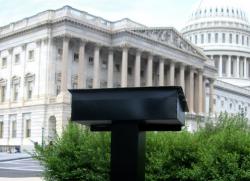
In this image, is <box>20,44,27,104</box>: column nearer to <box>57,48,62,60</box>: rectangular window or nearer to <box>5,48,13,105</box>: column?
<box>5,48,13,105</box>: column

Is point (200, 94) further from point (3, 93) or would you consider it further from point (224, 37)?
point (224, 37)

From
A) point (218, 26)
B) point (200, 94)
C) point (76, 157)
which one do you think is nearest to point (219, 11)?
point (218, 26)

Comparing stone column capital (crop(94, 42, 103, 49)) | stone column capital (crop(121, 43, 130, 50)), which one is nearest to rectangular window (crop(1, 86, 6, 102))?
stone column capital (crop(94, 42, 103, 49))

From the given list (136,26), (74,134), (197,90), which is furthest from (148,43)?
(74,134)

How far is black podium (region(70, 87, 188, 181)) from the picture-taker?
348 inches

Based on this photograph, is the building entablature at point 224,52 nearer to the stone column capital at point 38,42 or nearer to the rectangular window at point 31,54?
the rectangular window at point 31,54

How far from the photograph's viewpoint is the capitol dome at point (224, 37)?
146 m

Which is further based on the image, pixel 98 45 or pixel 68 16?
pixel 98 45

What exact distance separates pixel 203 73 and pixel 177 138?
Result: 8191 cm

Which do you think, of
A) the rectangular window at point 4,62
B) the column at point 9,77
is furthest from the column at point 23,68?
the rectangular window at point 4,62

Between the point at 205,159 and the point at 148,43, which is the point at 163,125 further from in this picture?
the point at 148,43

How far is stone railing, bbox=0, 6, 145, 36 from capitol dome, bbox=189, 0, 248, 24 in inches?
2936

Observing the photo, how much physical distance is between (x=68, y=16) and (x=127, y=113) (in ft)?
210

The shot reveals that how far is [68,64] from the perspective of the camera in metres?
75.2
